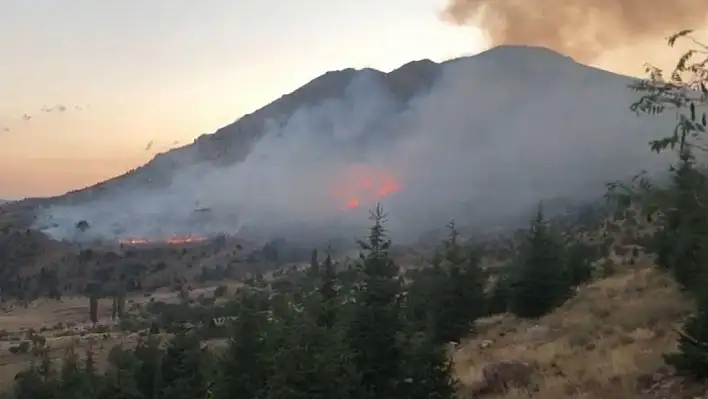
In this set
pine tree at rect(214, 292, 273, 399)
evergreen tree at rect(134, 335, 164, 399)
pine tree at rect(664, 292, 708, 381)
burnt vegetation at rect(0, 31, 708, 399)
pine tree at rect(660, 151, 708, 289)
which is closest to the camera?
pine tree at rect(660, 151, 708, 289)

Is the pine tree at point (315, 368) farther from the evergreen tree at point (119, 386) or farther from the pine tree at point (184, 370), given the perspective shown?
the evergreen tree at point (119, 386)

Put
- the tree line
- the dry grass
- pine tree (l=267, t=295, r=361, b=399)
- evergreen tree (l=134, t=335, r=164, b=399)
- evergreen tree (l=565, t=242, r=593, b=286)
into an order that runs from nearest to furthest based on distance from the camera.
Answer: the dry grass
pine tree (l=267, t=295, r=361, b=399)
the tree line
evergreen tree (l=134, t=335, r=164, b=399)
evergreen tree (l=565, t=242, r=593, b=286)

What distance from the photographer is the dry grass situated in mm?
13156

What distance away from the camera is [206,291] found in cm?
12594

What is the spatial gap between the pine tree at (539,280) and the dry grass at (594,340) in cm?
90

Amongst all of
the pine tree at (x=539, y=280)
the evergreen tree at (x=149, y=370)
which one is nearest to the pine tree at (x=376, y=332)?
the pine tree at (x=539, y=280)

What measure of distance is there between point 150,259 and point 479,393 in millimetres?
178100

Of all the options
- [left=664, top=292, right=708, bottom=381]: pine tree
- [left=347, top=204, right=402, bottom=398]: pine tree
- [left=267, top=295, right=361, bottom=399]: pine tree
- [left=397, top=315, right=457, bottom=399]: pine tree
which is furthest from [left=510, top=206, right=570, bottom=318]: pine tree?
[left=267, top=295, right=361, bottom=399]: pine tree

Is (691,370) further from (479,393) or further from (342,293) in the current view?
(342,293)

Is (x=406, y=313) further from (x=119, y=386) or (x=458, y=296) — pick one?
(x=119, y=386)

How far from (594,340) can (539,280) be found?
11.1 metres

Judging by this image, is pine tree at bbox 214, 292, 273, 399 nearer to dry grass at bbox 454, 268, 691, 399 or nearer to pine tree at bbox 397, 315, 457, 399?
dry grass at bbox 454, 268, 691, 399

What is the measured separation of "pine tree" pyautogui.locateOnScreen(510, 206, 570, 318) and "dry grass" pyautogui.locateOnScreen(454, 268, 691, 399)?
2.96ft

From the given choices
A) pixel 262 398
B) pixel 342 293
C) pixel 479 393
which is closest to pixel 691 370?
pixel 479 393
